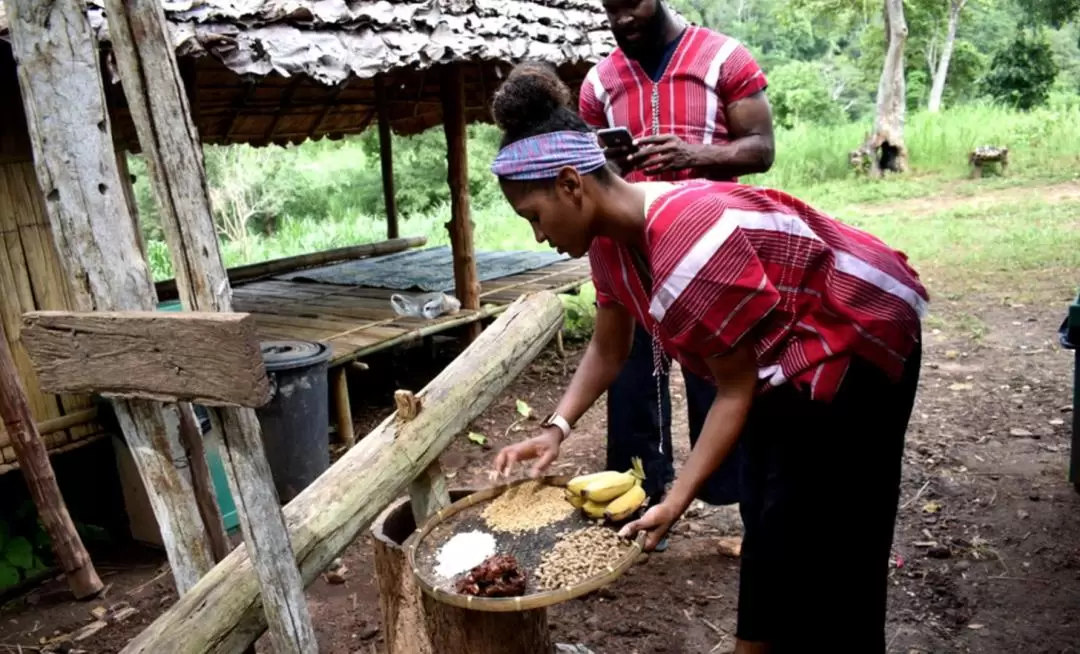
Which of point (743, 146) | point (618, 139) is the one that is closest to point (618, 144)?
point (618, 139)

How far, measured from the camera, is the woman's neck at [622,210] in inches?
75.6

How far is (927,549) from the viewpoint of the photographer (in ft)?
12.2

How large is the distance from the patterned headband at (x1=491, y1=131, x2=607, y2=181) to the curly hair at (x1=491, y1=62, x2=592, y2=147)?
0.10 ft

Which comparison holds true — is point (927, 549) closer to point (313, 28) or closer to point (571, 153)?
point (571, 153)

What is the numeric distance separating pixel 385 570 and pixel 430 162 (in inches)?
644

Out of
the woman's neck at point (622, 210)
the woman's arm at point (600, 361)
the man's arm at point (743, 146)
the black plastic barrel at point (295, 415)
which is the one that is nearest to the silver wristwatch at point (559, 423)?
the woman's arm at point (600, 361)

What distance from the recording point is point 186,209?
6.64ft

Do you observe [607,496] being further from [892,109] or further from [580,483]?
[892,109]

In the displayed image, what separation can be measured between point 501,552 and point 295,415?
106 inches

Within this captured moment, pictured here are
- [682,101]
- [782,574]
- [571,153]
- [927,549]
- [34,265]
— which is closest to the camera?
[571,153]

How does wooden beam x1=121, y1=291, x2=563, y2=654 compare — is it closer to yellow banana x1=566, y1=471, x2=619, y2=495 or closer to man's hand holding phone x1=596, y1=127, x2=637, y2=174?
yellow banana x1=566, y1=471, x2=619, y2=495

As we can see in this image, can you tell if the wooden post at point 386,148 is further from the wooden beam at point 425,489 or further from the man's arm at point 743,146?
the wooden beam at point 425,489

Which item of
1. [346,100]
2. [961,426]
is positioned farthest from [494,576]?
[346,100]

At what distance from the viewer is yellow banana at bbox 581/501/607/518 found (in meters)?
2.32
